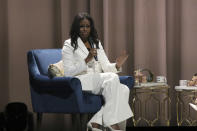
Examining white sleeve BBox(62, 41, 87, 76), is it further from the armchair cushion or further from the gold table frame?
the gold table frame

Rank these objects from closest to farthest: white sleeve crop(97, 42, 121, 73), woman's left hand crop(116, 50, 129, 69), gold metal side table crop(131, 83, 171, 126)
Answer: woman's left hand crop(116, 50, 129, 69), white sleeve crop(97, 42, 121, 73), gold metal side table crop(131, 83, 171, 126)

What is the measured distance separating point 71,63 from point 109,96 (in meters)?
0.49

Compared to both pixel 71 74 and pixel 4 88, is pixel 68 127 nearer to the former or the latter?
pixel 4 88

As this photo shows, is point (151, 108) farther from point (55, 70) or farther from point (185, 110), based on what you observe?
point (55, 70)

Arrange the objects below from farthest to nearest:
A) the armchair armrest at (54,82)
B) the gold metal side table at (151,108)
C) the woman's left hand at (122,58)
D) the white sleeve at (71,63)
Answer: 1. the gold metal side table at (151,108)
2. the woman's left hand at (122,58)
3. the white sleeve at (71,63)
4. the armchair armrest at (54,82)

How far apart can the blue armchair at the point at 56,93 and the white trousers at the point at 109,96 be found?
9 centimetres

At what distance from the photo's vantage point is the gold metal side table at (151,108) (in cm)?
495

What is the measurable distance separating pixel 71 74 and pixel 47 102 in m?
0.36

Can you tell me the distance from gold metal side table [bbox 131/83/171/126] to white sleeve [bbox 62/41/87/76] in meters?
1.05

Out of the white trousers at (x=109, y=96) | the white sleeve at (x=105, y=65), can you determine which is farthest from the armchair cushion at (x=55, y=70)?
the white sleeve at (x=105, y=65)

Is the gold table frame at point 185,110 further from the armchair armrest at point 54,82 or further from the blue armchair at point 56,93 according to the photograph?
the armchair armrest at point 54,82

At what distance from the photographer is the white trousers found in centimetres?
384

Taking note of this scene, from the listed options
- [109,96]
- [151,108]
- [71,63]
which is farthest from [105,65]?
[151,108]

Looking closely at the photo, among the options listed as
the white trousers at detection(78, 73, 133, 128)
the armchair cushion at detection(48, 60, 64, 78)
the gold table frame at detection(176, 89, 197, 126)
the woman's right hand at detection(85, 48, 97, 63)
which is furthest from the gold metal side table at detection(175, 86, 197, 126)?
the armchair cushion at detection(48, 60, 64, 78)
